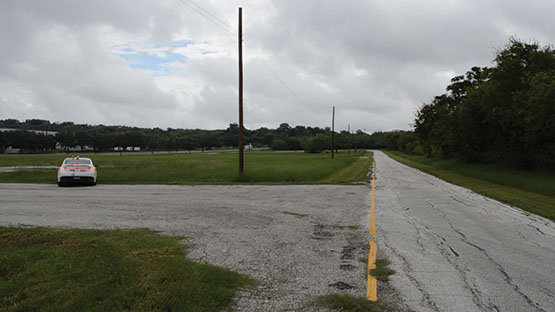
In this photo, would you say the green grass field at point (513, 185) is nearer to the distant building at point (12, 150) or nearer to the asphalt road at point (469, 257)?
the asphalt road at point (469, 257)

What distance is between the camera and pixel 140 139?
5276 inches

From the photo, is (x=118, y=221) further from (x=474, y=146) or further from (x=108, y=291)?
(x=474, y=146)

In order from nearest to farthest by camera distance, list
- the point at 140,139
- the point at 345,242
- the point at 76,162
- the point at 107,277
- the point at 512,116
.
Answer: the point at 107,277
the point at 345,242
the point at 76,162
the point at 512,116
the point at 140,139

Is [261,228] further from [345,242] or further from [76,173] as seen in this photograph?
[76,173]

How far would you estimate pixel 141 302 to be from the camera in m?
3.81

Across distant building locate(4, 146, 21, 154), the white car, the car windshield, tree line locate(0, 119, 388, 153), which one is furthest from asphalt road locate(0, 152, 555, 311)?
distant building locate(4, 146, 21, 154)

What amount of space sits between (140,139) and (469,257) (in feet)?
460

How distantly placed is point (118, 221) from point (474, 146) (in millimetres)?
39476

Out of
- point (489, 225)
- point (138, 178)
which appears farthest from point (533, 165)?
point (138, 178)

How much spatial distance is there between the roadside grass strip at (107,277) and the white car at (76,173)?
1346 centimetres

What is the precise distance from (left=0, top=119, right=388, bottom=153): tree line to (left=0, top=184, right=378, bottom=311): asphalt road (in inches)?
3898

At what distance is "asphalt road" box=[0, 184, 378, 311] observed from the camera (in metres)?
4.56

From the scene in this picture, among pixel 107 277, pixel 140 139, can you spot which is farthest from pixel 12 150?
pixel 107 277

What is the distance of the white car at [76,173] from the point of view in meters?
18.5
